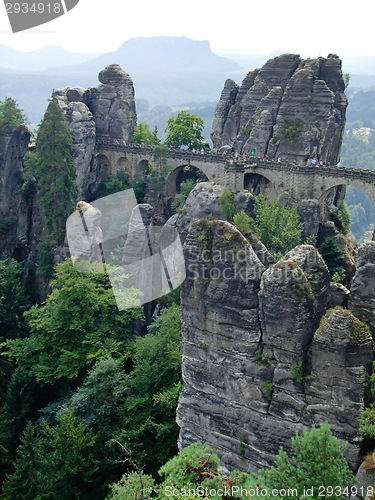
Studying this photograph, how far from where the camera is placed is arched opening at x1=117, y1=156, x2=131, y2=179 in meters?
53.2

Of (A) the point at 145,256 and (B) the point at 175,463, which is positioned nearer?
(B) the point at 175,463

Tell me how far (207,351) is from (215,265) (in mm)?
3094

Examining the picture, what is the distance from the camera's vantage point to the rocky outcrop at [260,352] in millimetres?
15156

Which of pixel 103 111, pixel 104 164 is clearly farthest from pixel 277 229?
pixel 103 111

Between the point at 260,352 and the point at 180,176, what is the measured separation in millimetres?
35739

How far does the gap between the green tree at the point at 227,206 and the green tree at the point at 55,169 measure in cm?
1398

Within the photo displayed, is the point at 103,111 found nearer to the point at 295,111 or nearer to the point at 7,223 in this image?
the point at 7,223

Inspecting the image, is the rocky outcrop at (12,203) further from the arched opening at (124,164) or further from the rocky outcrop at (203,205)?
the rocky outcrop at (203,205)

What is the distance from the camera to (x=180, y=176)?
167 ft

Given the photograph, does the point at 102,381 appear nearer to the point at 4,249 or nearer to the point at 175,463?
the point at 175,463

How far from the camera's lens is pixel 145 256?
3531 centimetres

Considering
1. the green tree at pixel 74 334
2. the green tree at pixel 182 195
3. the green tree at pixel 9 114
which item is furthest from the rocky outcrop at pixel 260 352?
the green tree at pixel 9 114

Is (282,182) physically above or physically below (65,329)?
above

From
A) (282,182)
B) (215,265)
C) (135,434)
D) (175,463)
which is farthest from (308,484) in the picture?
(282,182)
